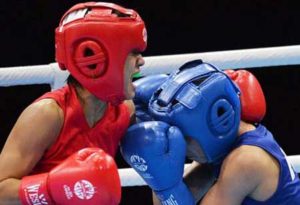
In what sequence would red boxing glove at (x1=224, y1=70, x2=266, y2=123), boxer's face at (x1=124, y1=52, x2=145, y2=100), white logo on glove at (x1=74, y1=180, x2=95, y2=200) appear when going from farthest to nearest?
red boxing glove at (x1=224, y1=70, x2=266, y2=123) → boxer's face at (x1=124, y1=52, x2=145, y2=100) → white logo on glove at (x1=74, y1=180, x2=95, y2=200)

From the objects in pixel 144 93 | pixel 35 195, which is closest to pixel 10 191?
pixel 35 195

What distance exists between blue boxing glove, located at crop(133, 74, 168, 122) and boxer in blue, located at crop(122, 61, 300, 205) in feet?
0.30

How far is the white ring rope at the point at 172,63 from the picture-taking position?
2.04 meters

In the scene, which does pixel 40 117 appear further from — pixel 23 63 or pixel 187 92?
pixel 23 63

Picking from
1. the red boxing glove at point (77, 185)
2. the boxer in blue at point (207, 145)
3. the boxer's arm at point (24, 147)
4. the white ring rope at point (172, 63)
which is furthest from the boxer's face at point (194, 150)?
the white ring rope at point (172, 63)

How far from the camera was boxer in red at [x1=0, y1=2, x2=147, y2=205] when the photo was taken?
146 cm

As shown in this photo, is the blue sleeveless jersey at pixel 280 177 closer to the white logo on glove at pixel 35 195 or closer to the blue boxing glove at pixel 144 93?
the blue boxing glove at pixel 144 93

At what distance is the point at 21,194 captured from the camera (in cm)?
147

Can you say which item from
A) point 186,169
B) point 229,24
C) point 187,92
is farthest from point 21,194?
point 229,24

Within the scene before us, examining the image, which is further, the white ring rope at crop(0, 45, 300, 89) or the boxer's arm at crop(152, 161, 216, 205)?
the white ring rope at crop(0, 45, 300, 89)

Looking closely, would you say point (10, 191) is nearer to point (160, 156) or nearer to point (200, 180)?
point (160, 156)

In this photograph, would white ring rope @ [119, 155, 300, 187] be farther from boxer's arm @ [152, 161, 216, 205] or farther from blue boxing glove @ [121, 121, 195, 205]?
blue boxing glove @ [121, 121, 195, 205]

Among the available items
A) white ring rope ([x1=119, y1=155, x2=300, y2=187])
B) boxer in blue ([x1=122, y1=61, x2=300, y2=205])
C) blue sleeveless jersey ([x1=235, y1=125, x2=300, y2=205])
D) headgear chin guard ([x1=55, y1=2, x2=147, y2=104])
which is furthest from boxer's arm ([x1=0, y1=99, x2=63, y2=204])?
white ring rope ([x1=119, y1=155, x2=300, y2=187])

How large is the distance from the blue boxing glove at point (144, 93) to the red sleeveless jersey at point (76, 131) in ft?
0.28
